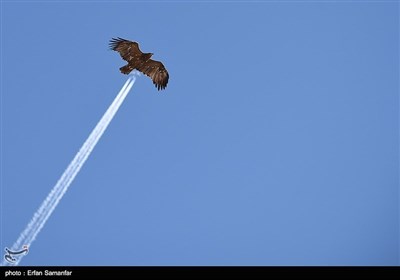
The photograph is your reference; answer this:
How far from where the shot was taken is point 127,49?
142 ft

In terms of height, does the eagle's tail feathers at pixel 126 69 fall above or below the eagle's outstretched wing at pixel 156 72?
below

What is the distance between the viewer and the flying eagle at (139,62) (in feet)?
142

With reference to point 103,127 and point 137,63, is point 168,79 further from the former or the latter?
point 103,127

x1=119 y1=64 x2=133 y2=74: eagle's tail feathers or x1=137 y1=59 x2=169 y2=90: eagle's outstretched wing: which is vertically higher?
x1=137 y1=59 x2=169 y2=90: eagle's outstretched wing

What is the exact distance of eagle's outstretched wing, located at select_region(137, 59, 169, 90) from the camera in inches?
1720

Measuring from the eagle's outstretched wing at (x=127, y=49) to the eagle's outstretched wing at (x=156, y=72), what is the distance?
2.42ft

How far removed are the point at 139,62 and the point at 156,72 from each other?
4.47 feet

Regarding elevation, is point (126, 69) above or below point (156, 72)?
below

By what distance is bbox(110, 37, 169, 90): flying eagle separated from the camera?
43247mm
